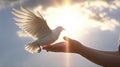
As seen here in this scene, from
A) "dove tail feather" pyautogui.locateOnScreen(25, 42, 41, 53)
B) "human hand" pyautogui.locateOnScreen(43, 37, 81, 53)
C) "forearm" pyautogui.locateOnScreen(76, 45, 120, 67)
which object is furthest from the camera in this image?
"dove tail feather" pyautogui.locateOnScreen(25, 42, 41, 53)

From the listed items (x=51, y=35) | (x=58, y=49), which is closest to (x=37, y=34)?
(x=51, y=35)

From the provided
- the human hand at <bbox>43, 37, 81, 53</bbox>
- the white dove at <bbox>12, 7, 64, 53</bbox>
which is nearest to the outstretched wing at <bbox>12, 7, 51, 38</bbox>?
the white dove at <bbox>12, 7, 64, 53</bbox>

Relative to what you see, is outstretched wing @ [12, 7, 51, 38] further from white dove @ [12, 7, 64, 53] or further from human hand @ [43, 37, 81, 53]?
human hand @ [43, 37, 81, 53]

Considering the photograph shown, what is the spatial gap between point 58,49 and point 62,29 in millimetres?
2704

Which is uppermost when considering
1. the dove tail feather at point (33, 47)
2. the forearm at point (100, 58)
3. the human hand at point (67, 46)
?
the dove tail feather at point (33, 47)

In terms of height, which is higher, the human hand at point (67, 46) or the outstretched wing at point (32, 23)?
the outstretched wing at point (32, 23)

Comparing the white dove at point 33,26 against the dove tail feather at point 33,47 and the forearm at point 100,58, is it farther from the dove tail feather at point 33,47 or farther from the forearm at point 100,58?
the forearm at point 100,58

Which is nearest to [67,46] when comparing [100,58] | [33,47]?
[100,58]

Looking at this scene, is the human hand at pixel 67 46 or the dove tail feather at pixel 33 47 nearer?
the human hand at pixel 67 46

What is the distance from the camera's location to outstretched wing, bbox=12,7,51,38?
7109 mm

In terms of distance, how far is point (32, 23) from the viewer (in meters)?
7.29

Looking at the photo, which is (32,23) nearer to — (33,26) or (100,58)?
(33,26)

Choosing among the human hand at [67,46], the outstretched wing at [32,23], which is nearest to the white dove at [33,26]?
the outstretched wing at [32,23]

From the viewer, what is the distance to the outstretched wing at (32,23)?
23.3 feet
